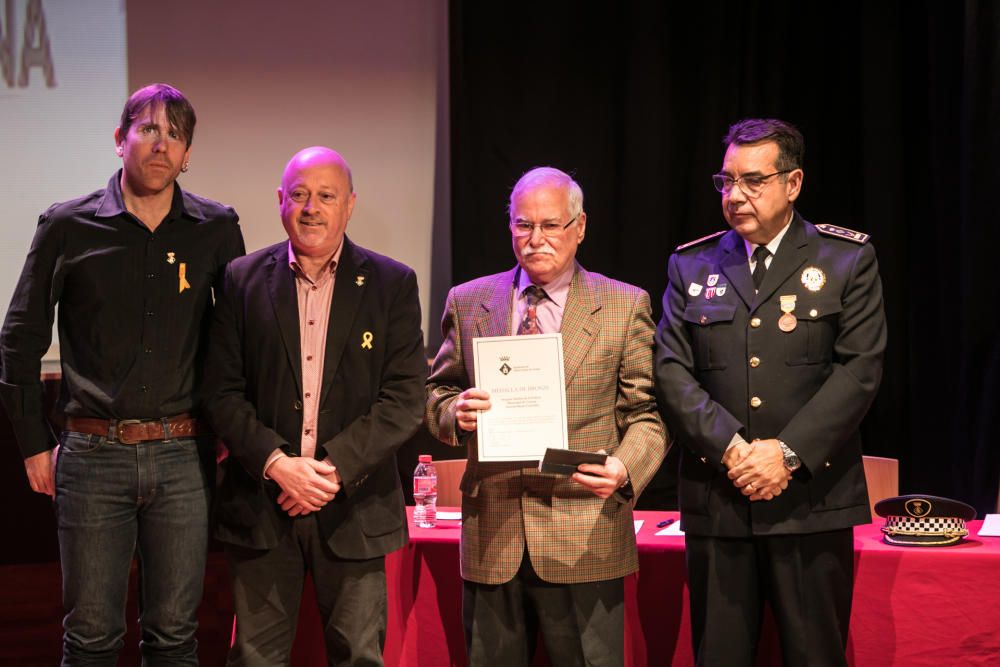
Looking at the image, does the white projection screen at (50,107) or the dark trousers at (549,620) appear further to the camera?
the white projection screen at (50,107)

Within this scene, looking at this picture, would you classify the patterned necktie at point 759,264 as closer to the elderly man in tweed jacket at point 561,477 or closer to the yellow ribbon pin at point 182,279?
the elderly man in tweed jacket at point 561,477

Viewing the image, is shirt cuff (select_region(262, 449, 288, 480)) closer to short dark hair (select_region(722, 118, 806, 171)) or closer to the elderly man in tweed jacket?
the elderly man in tweed jacket

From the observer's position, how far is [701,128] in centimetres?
532

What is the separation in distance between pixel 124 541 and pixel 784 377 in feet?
6.18

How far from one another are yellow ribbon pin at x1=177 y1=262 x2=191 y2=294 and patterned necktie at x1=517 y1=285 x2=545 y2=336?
972 mm

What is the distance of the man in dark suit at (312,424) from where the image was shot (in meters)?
2.72

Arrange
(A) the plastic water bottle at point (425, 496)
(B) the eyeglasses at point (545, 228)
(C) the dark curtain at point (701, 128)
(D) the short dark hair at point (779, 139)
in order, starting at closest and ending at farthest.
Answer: (B) the eyeglasses at point (545, 228) < (D) the short dark hair at point (779, 139) < (A) the plastic water bottle at point (425, 496) < (C) the dark curtain at point (701, 128)

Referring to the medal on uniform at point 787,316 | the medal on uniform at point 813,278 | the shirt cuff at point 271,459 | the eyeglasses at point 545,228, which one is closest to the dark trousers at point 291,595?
the shirt cuff at point 271,459

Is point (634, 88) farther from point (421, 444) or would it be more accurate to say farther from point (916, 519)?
point (916, 519)

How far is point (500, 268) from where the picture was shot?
5305 mm

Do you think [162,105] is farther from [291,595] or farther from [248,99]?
[248,99]

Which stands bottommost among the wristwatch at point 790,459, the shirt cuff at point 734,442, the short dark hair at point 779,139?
the wristwatch at point 790,459

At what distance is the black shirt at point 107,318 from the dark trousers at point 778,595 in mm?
1547

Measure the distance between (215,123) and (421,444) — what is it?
6.48 feet
